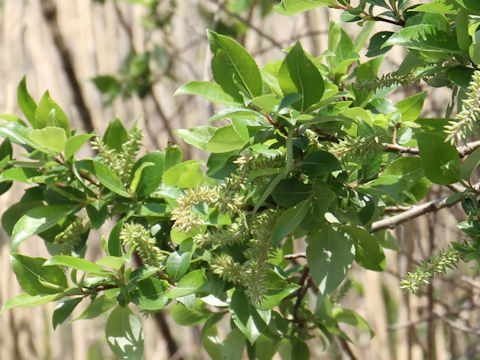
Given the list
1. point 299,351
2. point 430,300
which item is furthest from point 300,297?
point 430,300

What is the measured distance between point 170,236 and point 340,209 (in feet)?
0.55

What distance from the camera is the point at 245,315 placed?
57cm

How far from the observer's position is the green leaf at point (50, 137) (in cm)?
56

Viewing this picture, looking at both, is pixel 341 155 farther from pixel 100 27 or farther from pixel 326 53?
pixel 100 27

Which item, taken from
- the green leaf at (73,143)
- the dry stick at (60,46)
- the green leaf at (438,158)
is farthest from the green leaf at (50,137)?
the dry stick at (60,46)

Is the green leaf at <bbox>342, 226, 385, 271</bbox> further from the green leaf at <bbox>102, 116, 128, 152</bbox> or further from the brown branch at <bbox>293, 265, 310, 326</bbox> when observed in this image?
the green leaf at <bbox>102, 116, 128, 152</bbox>

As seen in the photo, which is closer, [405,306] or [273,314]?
[273,314]

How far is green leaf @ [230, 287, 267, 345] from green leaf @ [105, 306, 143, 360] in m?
0.09

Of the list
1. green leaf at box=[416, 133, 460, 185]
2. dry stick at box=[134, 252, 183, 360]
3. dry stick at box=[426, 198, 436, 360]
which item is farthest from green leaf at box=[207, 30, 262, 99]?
dry stick at box=[134, 252, 183, 360]

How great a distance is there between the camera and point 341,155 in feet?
1.62

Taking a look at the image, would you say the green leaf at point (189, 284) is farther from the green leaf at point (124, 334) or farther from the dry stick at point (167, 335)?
the dry stick at point (167, 335)

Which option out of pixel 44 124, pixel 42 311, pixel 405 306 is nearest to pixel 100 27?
pixel 42 311

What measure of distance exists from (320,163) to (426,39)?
0.40ft

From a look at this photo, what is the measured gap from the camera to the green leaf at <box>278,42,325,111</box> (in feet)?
1.55
